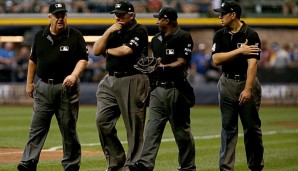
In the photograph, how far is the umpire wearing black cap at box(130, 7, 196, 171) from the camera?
10242 millimetres

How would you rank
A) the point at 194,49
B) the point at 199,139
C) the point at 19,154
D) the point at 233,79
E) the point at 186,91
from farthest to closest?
the point at 194,49 → the point at 199,139 → the point at 19,154 → the point at 186,91 → the point at 233,79

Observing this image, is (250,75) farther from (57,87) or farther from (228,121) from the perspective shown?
(57,87)

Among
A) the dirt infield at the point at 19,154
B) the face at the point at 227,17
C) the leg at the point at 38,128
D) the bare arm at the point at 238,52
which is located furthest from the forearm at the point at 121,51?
the dirt infield at the point at 19,154

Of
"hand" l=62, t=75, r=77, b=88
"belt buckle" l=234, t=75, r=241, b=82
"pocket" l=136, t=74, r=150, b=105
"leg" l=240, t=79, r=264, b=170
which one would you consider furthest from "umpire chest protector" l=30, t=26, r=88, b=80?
"leg" l=240, t=79, r=264, b=170

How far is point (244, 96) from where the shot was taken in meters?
9.87

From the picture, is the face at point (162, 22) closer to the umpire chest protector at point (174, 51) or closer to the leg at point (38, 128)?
the umpire chest protector at point (174, 51)

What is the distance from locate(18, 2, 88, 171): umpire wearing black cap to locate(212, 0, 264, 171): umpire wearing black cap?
5.64ft

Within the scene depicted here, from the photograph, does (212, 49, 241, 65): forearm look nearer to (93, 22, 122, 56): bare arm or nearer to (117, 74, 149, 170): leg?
(117, 74, 149, 170): leg

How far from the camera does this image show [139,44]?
10375 mm

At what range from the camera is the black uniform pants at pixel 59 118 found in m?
10.0

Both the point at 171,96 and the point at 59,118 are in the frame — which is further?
the point at 171,96

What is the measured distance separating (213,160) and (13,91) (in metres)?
16.3

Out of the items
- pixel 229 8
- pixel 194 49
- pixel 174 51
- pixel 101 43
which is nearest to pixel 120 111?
pixel 101 43

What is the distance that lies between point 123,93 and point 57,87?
2.79 feet
